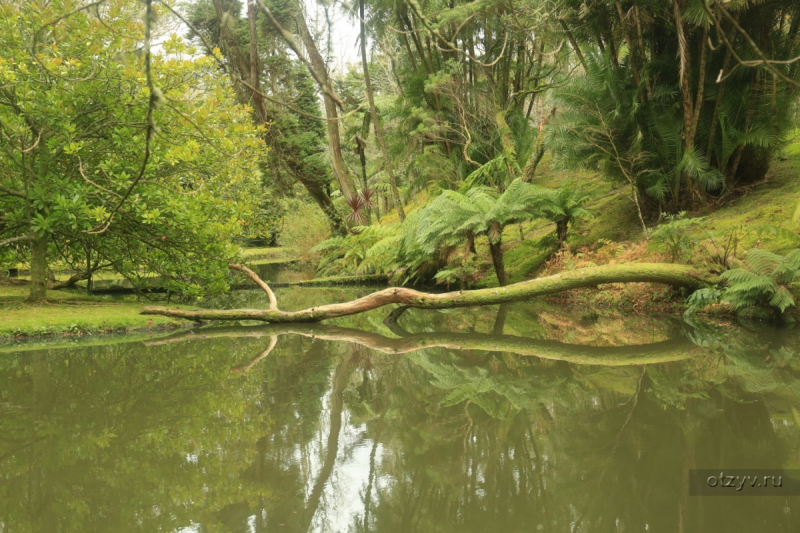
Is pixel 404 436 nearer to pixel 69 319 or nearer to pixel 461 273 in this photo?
pixel 69 319

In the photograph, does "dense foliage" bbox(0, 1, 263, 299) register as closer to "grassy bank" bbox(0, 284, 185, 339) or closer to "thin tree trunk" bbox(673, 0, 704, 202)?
"grassy bank" bbox(0, 284, 185, 339)

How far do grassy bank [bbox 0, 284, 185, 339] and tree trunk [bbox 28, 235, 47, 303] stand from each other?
0.16m

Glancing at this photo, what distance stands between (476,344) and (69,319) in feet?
16.8

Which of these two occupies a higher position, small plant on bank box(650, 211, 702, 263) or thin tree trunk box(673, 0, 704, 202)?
thin tree trunk box(673, 0, 704, 202)

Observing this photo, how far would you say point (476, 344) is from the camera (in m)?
5.84

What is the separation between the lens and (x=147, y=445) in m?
3.07

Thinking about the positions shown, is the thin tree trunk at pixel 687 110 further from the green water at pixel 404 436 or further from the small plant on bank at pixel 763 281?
the green water at pixel 404 436

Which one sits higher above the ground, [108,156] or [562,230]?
[108,156]

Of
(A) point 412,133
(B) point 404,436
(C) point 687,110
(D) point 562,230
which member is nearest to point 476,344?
(B) point 404,436

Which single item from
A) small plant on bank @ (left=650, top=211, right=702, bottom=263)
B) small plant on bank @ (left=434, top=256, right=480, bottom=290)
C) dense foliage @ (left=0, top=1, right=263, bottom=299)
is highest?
dense foliage @ (left=0, top=1, right=263, bottom=299)

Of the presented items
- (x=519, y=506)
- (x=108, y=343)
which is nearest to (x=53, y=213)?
(x=108, y=343)

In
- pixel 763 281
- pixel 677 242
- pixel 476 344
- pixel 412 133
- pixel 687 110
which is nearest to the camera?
pixel 763 281

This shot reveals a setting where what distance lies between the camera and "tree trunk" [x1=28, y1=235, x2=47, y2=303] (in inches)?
299

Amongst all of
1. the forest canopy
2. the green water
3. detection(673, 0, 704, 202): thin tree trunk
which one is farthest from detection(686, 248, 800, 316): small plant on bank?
detection(673, 0, 704, 202): thin tree trunk
